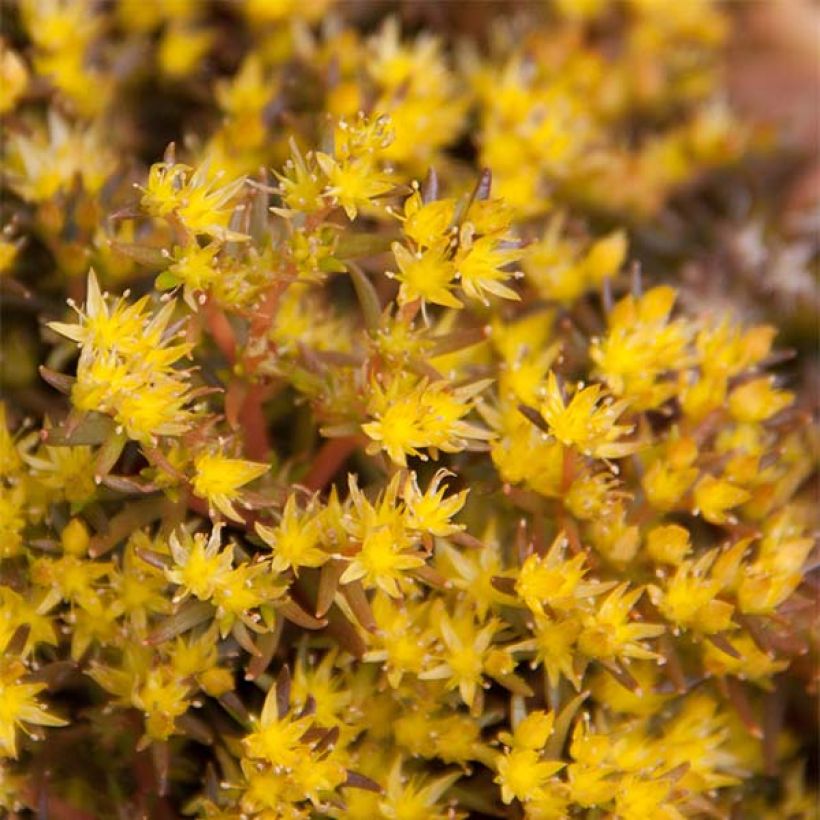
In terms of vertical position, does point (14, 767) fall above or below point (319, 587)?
below

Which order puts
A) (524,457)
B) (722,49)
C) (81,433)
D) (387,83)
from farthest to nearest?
(722,49) < (387,83) < (524,457) < (81,433)

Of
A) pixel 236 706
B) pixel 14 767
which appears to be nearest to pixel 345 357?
pixel 236 706

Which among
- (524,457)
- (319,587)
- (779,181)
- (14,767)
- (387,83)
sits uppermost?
(779,181)

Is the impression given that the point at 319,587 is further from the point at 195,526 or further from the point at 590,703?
the point at 590,703

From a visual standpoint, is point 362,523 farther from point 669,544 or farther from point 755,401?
point 755,401

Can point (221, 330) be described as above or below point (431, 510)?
above

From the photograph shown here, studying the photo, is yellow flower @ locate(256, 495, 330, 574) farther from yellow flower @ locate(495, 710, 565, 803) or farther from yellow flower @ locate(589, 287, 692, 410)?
yellow flower @ locate(589, 287, 692, 410)

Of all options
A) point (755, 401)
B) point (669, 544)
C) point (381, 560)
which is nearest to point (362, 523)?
point (381, 560)
